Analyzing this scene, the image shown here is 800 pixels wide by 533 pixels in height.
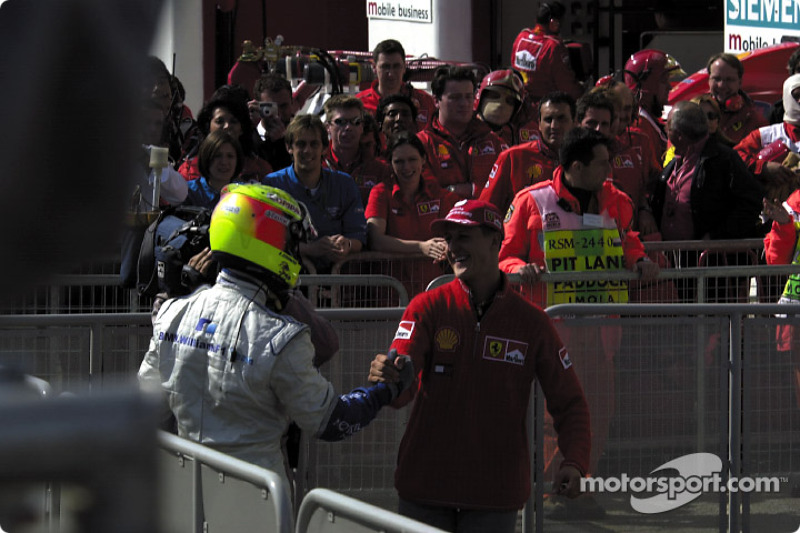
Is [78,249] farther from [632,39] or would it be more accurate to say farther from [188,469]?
[632,39]

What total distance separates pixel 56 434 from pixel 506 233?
642 cm

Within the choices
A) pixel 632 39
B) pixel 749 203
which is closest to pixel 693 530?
pixel 749 203

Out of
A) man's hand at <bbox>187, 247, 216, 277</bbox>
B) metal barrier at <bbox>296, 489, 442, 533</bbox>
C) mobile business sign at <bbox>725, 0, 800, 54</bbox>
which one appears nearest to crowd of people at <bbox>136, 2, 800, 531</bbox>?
man's hand at <bbox>187, 247, 216, 277</bbox>

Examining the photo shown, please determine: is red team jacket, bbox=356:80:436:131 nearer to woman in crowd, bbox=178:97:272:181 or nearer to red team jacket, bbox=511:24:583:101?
woman in crowd, bbox=178:97:272:181

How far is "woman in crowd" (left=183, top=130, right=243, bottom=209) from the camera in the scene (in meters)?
7.52

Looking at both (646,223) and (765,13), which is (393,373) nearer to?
(646,223)

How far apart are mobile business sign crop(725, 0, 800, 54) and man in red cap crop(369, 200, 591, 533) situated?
889 centimetres

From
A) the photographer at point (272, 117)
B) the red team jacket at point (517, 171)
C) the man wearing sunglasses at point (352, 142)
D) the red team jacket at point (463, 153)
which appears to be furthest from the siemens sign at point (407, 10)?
the red team jacket at point (517, 171)

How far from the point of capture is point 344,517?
3.30m

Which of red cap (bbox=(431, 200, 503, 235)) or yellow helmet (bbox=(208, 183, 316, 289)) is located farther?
red cap (bbox=(431, 200, 503, 235))

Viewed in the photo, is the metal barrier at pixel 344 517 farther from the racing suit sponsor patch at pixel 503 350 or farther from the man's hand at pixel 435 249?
the man's hand at pixel 435 249

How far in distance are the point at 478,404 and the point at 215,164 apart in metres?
3.21

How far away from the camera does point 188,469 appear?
13.1 feet

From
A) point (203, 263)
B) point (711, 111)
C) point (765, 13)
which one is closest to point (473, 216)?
point (203, 263)
